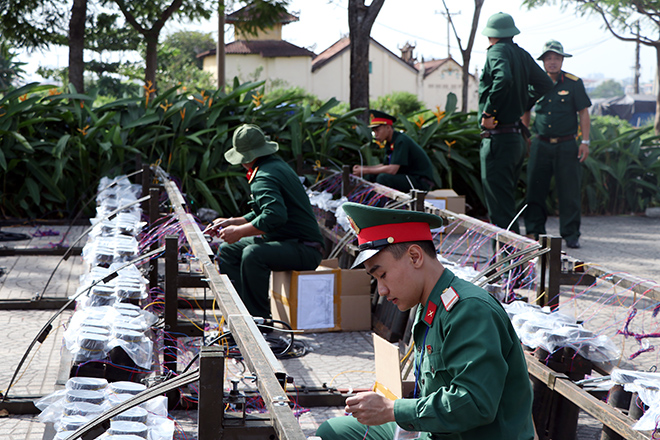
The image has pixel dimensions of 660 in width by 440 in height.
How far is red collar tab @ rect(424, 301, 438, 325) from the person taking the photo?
1977mm

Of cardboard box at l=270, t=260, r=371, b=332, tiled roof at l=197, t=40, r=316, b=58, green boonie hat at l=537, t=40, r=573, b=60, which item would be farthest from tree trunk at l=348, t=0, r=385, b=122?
tiled roof at l=197, t=40, r=316, b=58

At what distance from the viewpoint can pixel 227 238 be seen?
16.0ft

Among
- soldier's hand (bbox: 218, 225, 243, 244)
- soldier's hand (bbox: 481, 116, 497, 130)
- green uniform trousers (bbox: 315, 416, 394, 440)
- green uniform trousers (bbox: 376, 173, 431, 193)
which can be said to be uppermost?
soldier's hand (bbox: 481, 116, 497, 130)

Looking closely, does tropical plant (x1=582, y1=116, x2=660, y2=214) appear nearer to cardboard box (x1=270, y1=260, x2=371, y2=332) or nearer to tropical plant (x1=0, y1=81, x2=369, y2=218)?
tropical plant (x1=0, y1=81, x2=369, y2=218)

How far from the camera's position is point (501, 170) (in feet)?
21.1

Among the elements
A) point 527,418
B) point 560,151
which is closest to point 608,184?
point 560,151

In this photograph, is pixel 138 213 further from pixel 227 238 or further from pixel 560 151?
pixel 560 151

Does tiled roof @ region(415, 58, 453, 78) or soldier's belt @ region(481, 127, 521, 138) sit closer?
soldier's belt @ region(481, 127, 521, 138)

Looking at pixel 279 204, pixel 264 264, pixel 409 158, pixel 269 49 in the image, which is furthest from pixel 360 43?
pixel 269 49

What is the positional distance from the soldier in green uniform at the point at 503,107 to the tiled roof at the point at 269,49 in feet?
142

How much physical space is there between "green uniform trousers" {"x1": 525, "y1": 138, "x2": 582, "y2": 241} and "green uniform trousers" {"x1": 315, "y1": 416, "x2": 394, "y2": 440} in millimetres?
5526

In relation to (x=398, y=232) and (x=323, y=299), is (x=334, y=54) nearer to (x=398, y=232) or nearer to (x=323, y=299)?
Answer: (x=323, y=299)

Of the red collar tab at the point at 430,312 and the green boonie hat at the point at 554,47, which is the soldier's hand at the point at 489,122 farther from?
the red collar tab at the point at 430,312

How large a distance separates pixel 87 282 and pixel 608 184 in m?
9.03
